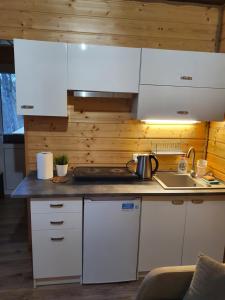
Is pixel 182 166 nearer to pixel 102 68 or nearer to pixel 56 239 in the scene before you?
pixel 102 68

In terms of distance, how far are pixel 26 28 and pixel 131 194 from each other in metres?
1.80

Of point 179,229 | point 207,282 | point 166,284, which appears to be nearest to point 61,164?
point 179,229

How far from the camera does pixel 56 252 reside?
2.07 metres

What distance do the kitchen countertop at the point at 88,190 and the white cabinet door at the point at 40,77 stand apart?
624 millimetres

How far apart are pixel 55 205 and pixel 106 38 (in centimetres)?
163

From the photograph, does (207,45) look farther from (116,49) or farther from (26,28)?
(26,28)

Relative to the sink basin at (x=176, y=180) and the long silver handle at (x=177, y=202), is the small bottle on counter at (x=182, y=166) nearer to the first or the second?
the sink basin at (x=176, y=180)

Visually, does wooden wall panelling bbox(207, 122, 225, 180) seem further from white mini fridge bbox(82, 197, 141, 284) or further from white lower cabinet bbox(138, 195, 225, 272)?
white mini fridge bbox(82, 197, 141, 284)

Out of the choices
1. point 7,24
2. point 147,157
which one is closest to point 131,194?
point 147,157

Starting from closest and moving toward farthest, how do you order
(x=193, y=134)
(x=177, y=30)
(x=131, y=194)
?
1. (x=131, y=194)
2. (x=177, y=30)
3. (x=193, y=134)

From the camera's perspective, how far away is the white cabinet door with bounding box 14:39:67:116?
199 centimetres

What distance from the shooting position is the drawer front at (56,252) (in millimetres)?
2039

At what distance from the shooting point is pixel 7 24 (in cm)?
224

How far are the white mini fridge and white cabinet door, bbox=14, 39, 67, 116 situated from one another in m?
0.90
